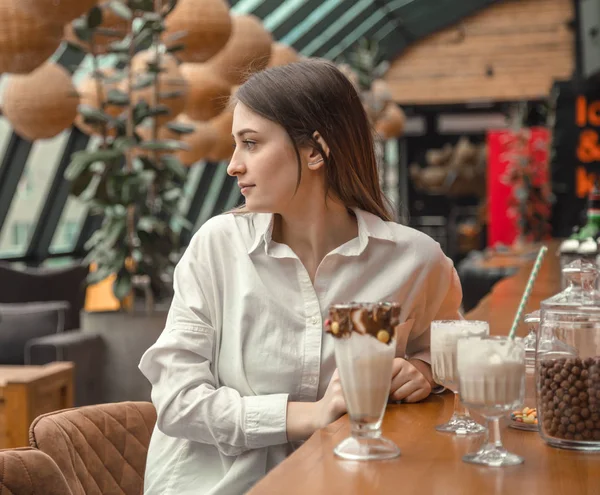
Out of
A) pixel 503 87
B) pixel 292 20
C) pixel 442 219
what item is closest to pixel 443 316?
pixel 292 20

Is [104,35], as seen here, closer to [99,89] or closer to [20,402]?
[99,89]

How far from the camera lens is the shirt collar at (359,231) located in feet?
5.92

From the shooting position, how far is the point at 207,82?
17.1ft

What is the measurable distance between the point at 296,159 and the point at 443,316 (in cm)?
48

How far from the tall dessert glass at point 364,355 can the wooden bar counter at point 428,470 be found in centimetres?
6

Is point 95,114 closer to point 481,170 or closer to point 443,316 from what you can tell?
point 443,316

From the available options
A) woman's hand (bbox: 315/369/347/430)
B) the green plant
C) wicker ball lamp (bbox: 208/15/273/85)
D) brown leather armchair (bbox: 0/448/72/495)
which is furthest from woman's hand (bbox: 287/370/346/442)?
wicker ball lamp (bbox: 208/15/273/85)

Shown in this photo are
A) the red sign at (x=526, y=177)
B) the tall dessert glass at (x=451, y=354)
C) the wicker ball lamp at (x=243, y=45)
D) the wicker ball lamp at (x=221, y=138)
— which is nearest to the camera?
the tall dessert glass at (x=451, y=354)

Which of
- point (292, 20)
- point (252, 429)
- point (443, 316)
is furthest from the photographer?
point (292, 20)

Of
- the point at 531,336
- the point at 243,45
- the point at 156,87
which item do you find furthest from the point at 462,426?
the point at 243,45

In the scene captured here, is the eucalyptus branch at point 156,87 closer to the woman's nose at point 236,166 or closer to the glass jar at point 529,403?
the woman's nose at point 236,166

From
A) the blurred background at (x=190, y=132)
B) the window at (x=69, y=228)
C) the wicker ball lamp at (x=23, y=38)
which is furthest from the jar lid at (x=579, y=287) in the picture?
the window at (x=69, y=228)

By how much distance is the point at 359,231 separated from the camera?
6.07 feet

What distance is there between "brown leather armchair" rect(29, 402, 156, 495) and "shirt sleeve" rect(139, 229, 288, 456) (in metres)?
0.19
